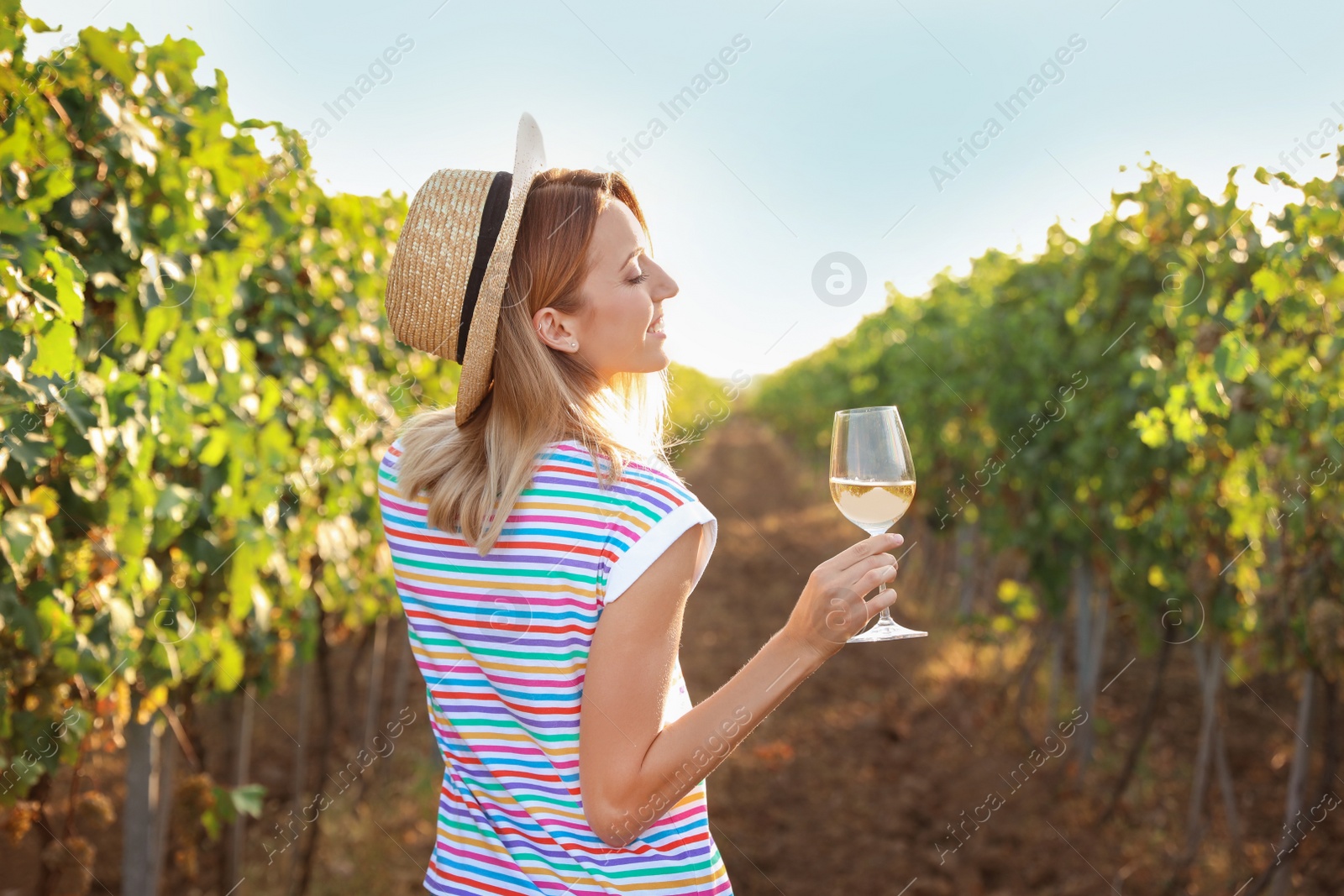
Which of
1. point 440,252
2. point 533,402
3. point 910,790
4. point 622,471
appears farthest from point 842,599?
point 910,790

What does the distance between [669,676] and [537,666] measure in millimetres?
176

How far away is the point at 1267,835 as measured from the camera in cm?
476

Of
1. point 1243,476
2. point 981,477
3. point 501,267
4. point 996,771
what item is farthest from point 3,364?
point 981,477

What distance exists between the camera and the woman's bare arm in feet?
3.82

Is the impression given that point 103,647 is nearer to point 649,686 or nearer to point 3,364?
point 3,364

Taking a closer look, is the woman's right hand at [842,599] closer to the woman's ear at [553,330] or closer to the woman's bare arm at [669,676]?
the woman's bare arm at [669,676]

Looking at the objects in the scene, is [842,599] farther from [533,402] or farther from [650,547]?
[533,402]

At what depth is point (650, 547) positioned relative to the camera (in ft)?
3.87

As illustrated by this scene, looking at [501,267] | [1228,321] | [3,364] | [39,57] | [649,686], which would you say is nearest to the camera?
[649,686]

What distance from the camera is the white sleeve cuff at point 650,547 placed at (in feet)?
3.84

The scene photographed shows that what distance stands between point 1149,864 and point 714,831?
6.44 feet

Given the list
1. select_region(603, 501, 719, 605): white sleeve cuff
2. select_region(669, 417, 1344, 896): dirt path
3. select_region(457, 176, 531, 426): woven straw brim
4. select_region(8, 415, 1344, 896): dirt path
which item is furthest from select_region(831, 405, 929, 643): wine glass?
select_region(669, 417, 1344, 896): dirt path

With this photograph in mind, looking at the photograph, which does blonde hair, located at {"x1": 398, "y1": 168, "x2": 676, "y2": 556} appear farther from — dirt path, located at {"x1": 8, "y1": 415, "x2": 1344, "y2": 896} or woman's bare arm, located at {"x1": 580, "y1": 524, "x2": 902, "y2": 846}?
dirt path, located at {"x1": 8, "y1": 415, "x2": 1344, "y2": 896}

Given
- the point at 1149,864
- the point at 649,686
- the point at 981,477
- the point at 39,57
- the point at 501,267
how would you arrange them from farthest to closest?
the point at 981,477, the point at 1149,864, the point at 39,57, the point at 501,267, the point at 649,686
